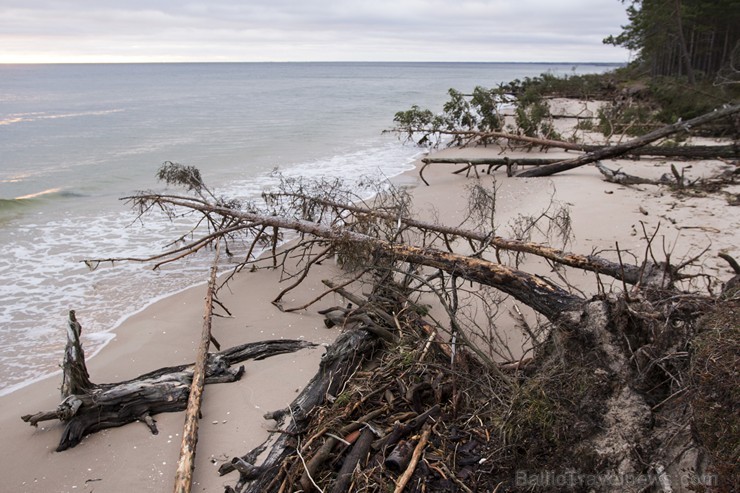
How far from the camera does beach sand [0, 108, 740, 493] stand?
354 cm

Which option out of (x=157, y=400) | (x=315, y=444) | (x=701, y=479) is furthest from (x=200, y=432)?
(x=701, y=479)

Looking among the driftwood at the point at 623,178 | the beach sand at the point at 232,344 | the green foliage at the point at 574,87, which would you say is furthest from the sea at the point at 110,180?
the green foliage at the point at 574,87

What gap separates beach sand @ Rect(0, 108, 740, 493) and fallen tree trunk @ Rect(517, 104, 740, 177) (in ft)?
2.19

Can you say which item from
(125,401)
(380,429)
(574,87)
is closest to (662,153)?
(380,429)

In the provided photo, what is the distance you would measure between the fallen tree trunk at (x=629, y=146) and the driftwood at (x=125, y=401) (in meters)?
8.84

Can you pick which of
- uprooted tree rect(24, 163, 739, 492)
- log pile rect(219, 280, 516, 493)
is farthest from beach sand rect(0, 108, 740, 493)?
log pile rect(219, 280, 516, 493)

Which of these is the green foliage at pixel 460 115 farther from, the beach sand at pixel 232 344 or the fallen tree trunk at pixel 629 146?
the beach sand at pixel 232 344

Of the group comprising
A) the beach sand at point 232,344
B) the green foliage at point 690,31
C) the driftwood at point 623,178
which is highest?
the green foliage at point 690,31

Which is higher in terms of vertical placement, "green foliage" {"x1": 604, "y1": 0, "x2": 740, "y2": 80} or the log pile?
"green foliage" {"x1": 604, "y1": 0, "x2": 740, "y2": 80}

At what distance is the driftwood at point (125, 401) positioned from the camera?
379cm

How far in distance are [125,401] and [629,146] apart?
31.9ft

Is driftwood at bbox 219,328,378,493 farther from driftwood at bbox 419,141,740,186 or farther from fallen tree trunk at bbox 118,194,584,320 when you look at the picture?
driftwood at bbox 419,141,740,186

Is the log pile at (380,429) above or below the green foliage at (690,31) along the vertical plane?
below

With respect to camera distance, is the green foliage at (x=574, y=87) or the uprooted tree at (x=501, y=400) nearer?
the uprooted tree at (x=501, y=400)
